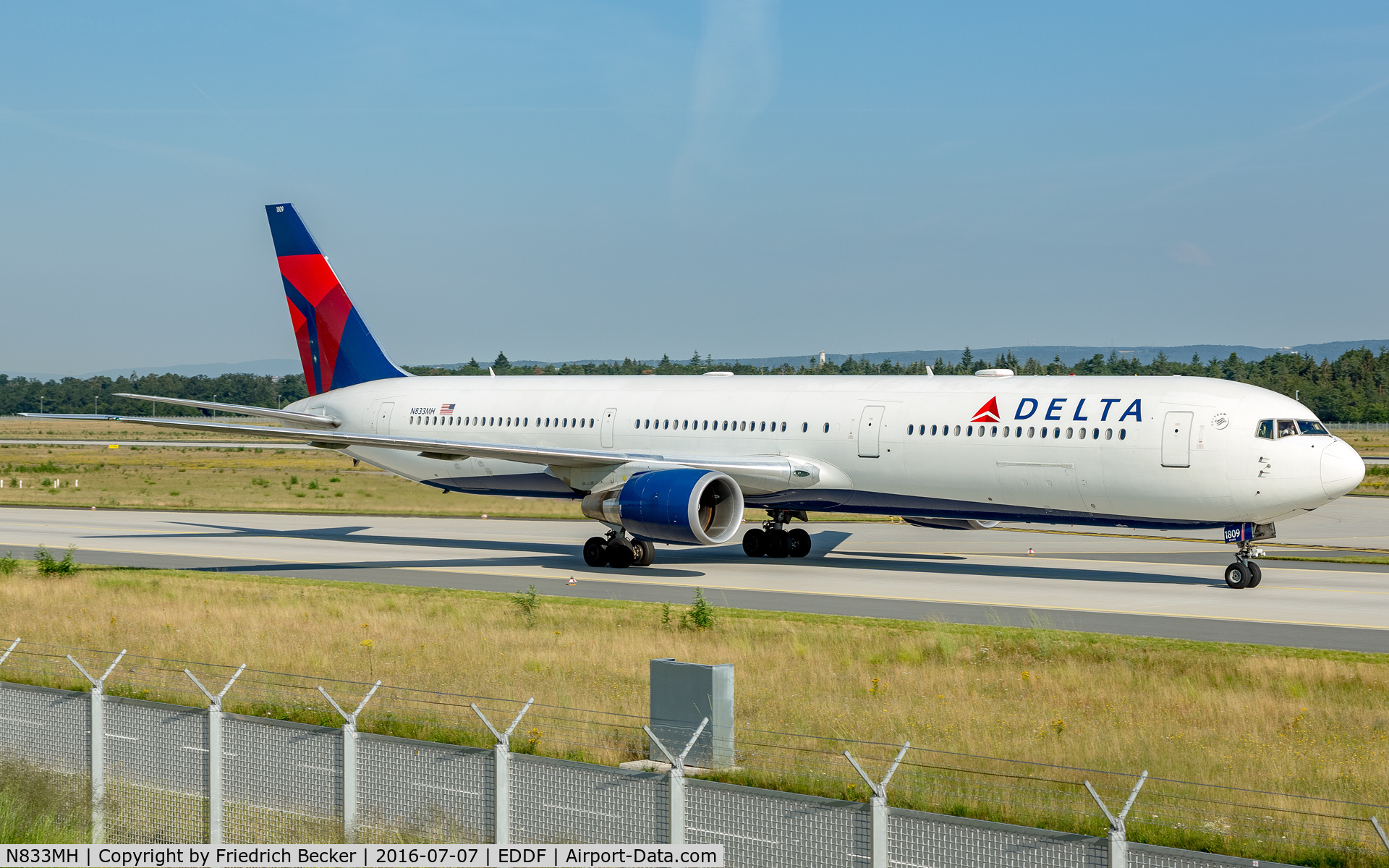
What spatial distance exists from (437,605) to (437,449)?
857cm

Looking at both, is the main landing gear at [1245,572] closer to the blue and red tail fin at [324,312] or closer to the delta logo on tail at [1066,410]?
the delta logo on tail at [1066,410]

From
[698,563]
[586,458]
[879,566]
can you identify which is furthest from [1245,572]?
[586,458]

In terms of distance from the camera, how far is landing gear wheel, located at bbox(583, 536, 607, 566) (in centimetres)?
3275

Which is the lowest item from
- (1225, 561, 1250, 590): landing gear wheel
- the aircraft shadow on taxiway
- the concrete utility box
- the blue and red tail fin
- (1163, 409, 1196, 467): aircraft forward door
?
the aircraft shadow on taxiway

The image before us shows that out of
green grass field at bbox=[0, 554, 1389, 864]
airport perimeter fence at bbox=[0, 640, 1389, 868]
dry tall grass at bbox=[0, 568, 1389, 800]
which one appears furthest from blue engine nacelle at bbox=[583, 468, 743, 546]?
airport perimeter fence at bbox=[0, 640, 1389, 868]

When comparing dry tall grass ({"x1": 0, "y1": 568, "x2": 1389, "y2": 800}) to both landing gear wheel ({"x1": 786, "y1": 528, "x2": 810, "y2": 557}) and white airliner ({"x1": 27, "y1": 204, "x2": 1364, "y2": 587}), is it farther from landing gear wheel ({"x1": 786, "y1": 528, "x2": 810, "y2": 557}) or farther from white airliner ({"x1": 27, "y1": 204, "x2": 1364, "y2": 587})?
landing gear wheel ({"x1": 786, "y1": 528, "x2": 810, "y2": 557})

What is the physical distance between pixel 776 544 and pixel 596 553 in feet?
16.9

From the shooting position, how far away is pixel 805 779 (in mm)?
12047

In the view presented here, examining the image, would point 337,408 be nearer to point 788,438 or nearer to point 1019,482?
point 788,438

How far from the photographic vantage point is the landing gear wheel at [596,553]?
32.8 meters

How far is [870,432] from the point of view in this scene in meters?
30.9

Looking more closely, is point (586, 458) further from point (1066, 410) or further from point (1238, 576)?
point (1238, 576)

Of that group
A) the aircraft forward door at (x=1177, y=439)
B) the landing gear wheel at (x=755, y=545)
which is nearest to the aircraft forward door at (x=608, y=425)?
the landing gear wheel at (x=755, y=545)

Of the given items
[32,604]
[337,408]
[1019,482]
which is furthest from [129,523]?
[1019,482]
